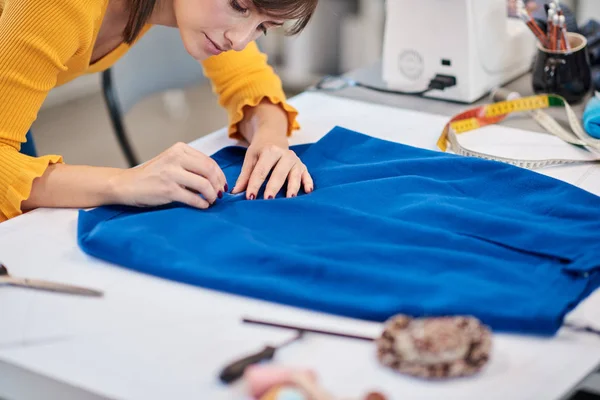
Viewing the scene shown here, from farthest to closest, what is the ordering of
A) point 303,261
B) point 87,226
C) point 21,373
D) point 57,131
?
1. point 57,131
2. point 87,226
3. point 303,261
4. point 21,373

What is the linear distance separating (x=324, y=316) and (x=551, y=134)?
0.75 metres

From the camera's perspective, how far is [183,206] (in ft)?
3.70

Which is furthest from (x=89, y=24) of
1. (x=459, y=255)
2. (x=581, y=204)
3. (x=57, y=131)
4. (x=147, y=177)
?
(x=57, y=131)

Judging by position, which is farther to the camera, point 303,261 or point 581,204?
point 581,204

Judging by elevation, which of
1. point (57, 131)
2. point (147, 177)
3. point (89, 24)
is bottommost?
point (57, 131)

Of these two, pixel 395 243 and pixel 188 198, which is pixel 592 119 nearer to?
pixel 395 243

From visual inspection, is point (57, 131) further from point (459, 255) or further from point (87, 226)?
point (459, 255)

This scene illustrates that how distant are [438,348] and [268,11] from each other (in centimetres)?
68

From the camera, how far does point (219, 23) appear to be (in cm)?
126

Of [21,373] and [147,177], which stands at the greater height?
[147,177]

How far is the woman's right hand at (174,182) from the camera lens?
3.66 ft

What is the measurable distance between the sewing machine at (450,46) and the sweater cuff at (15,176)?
0.82m

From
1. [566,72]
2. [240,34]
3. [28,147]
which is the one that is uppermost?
[240,34]

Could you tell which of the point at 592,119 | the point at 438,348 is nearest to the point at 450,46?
the point at 592,119
